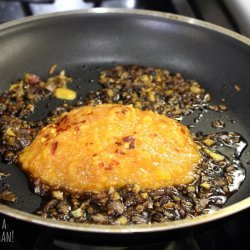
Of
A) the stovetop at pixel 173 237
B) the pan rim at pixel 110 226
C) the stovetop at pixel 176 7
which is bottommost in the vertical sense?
the stovetop at pixel 173 237

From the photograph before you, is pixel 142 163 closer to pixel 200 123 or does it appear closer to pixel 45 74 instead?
pixel 200 123

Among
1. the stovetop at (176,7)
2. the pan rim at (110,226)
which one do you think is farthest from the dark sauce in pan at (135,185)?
the stovetop at (176,7)

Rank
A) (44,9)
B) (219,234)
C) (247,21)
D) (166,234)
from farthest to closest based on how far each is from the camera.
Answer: (44,9) < (247,21) < (219,234) < (166,234)

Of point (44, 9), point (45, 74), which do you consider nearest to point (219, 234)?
point (45, 74)

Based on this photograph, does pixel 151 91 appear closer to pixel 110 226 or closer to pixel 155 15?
pixel 155 15

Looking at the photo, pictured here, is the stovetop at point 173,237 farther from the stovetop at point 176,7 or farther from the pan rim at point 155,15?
the pan rim at point 155,15

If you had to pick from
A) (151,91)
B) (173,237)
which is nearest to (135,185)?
(173,237)
